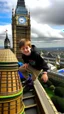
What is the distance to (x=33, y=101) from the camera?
27.6 ft

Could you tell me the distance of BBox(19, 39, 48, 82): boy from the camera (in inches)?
164

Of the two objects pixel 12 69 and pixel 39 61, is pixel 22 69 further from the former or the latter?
pixel 12 69

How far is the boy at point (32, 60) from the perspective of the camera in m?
4.16

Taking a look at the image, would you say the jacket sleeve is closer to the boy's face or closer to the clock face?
the boy's face

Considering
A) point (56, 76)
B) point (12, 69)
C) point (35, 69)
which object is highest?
point (12, 69)

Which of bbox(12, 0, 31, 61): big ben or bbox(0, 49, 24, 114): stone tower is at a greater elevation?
bbox(0, 49, 24, 114): stone tower

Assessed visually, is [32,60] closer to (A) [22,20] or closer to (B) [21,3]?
Result: (A) [22,20]

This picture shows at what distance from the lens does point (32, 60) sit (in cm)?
460

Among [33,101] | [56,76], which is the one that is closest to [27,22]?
[56,76]

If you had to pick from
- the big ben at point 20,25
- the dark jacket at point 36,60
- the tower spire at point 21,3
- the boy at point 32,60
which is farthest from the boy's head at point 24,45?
the tower spire at point 21,3

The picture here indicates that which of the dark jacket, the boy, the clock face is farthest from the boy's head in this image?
the clock face

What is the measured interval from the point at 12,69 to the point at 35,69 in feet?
3.20

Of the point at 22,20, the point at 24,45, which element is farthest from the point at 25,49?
the point at 22,20

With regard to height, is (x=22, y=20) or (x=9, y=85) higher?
(x=9, y=85)
